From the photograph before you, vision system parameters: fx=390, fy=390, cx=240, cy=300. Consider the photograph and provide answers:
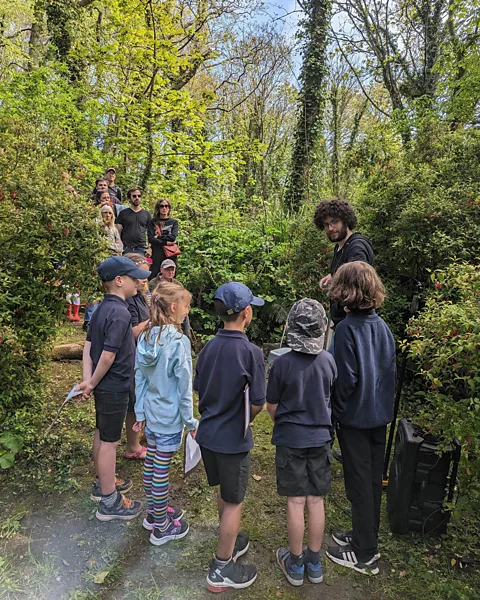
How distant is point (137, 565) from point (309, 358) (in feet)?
5.40

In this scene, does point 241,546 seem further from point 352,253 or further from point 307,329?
point 352,253

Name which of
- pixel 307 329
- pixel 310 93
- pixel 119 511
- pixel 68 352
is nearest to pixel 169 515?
pixel 119 511

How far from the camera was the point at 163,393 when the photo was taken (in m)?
2.49

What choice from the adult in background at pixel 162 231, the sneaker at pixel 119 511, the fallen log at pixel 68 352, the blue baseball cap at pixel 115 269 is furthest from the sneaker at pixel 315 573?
the adult in background at pixel 162 231

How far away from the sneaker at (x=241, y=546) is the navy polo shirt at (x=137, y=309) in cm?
183

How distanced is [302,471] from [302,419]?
0.31 meters

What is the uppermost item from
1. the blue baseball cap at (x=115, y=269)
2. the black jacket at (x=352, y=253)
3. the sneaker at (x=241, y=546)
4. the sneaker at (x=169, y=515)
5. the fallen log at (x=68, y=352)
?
the black jacket at (x=352, y=253)

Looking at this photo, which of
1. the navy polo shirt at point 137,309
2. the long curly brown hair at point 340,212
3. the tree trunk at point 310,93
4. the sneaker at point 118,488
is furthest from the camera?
the tree trunk at point 310,93

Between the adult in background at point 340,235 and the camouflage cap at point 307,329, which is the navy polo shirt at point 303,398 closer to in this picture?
the camouflage cap at point 307,329

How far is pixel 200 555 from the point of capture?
2.48m

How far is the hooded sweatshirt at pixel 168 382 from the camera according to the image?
2.48 metres

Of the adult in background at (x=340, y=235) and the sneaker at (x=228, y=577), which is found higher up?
the adult in background at (x=340, y=235)

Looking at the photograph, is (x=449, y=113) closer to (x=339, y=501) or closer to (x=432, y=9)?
(x=432, y=9)

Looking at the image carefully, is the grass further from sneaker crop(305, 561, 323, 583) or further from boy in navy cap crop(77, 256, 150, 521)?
boy in navy cap crop(77, 256, 150, 521)
